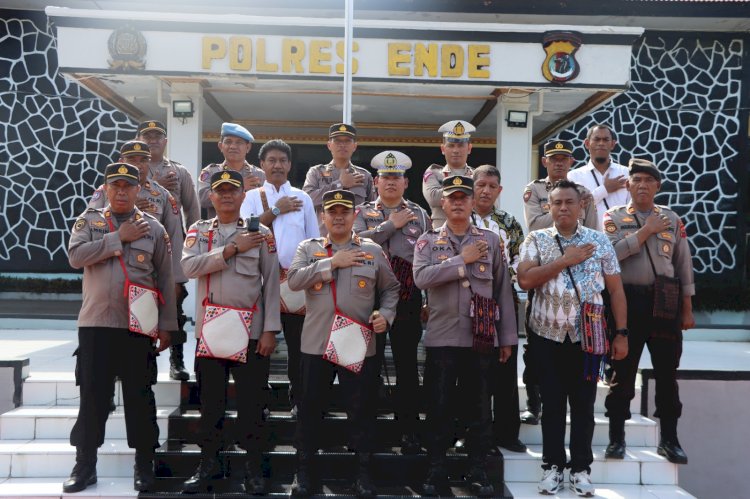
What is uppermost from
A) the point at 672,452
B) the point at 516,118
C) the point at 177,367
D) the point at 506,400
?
the point at 516,118

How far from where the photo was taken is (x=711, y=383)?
5836 millimetres

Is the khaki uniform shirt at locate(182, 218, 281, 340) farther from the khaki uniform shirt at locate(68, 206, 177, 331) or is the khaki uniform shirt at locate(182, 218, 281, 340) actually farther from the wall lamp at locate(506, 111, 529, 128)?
the wall lamp at locate(506, 111, 529, 128)

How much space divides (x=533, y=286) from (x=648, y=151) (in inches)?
298

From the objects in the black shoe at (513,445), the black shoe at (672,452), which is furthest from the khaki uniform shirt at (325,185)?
the black shoe at (672,452)

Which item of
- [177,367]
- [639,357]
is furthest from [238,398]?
[639,357]

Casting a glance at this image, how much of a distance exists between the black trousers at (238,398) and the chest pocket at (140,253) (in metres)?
0.70

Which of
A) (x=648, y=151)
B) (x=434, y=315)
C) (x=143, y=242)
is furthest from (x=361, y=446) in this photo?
(x=648, y=151)

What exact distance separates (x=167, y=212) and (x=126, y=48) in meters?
3.20

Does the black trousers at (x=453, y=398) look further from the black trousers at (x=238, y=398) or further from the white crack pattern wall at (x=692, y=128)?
the white crack pattern wall at (x=692, y=128)

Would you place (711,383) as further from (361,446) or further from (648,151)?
(648,151)

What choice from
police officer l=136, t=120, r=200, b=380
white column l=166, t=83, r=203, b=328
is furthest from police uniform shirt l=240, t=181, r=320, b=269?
white column l=166, t=83, r=203, b=328

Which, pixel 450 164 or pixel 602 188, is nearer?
pixel 450 164

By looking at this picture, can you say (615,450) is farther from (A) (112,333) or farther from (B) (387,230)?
(A) (112,333)

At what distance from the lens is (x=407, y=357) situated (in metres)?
4.73
